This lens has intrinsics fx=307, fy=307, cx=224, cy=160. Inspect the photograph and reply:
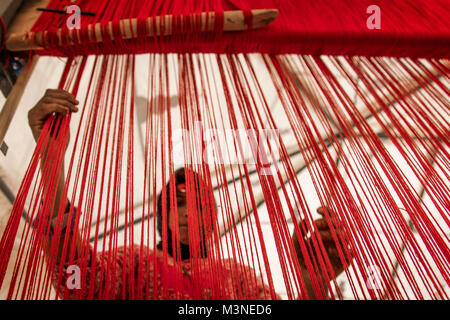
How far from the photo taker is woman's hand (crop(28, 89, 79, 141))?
615 millimetres

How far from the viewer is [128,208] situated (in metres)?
0.51

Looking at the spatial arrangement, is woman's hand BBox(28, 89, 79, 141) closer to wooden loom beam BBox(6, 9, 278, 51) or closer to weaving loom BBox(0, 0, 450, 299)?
weaving loom BBox(0, 0, 450, 299)

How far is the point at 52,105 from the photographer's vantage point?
61 cm

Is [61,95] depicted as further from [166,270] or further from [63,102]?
[166,270]

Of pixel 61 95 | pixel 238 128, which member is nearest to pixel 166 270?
pixel 238 128

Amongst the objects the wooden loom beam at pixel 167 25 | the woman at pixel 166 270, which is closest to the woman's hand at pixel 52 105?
the woman at pixel 166 270

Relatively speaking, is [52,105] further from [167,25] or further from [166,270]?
[166,270]

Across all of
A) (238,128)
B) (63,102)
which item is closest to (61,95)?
(63,102)

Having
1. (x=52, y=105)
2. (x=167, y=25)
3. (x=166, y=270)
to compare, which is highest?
(x=167, y=25)

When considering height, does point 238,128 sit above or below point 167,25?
below

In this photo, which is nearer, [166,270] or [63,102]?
[166,270]
